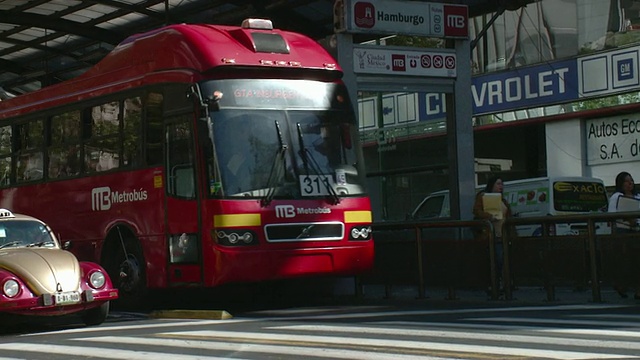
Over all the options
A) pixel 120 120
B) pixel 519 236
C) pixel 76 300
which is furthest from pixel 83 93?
pixel 519 236

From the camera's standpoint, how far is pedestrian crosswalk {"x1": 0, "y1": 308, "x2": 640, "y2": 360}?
934 centimetres

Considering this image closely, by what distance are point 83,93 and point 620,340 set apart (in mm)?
10046

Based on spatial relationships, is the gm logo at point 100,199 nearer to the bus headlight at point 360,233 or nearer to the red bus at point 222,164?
the red bus at point 222,164

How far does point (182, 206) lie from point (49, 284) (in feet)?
8.62

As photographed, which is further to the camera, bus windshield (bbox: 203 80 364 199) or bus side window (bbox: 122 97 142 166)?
bus side window (bbox: 122 97 142 166)

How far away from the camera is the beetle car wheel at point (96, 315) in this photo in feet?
45.1

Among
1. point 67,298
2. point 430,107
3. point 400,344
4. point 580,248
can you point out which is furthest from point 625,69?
point 400,344

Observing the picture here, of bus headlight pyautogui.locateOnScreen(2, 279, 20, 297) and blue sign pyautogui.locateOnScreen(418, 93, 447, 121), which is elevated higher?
blue sign pyautogui.locateOnScreen(418, 93, 447, 121)

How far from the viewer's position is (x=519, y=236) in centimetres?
1578

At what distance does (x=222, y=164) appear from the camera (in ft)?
47.5

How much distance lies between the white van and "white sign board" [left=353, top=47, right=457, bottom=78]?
133 inches

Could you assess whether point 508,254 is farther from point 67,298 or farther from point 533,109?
point 533,109

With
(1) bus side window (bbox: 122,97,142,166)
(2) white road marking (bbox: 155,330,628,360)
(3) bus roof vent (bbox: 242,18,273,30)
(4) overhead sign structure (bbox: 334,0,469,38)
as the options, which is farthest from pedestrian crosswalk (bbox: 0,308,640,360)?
(4) overhead sign structure (bbox: 334,0,469,38)

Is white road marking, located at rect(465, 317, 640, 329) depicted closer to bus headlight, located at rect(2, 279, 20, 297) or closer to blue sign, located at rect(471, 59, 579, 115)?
bus headlight, located at rect(2, 279, 20, 297)
